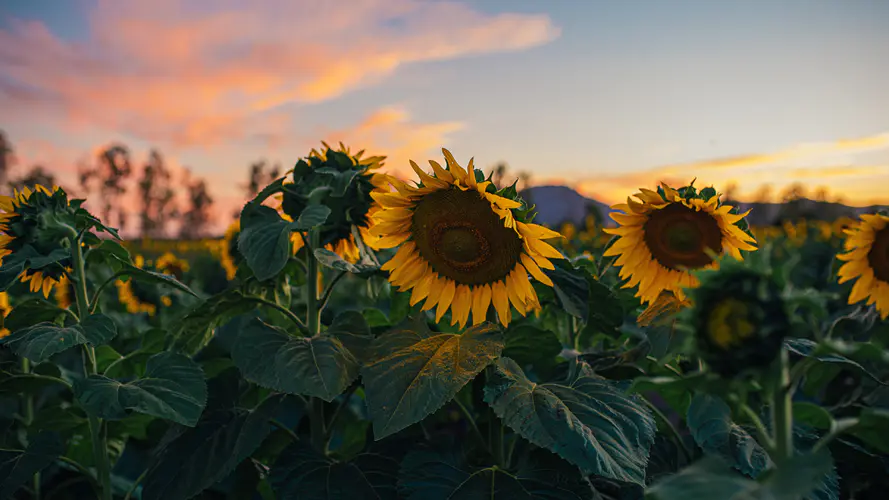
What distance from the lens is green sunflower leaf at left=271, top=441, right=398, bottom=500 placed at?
1.75m

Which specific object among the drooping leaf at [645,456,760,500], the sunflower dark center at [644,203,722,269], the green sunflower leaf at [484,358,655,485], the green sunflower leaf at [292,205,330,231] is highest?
the green sunflower leaf at [292,205,330,231]

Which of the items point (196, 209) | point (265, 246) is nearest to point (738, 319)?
point (265, 246)

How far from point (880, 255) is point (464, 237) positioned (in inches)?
72.2

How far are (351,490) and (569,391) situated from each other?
2.31 feet

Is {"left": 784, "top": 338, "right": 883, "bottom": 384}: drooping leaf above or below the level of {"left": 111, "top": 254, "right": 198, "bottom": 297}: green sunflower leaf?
below

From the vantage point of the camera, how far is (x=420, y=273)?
1986 millimetres

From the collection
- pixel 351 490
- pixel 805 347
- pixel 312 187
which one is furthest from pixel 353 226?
pixel 805 347

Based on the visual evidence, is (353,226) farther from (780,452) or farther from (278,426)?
(780,452)

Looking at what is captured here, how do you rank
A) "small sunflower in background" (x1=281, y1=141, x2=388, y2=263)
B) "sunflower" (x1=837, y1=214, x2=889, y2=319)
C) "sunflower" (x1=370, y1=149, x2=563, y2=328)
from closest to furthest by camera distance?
1. "sunflower" (x1=370, y1=149, x2=563, y2=328)
2. "small sunflower in background" (x1=281, y1=141, x2=388, y2=263)
3. "sunflower" (x1=837, y1=214, x2=889, y2=319)

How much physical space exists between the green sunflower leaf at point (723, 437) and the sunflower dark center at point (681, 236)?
540 millimetres

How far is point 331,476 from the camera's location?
1806mm

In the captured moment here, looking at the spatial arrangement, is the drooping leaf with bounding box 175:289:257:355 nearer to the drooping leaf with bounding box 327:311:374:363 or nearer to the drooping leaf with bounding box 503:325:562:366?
the drooping leaf with bounding box 327:311:374:363

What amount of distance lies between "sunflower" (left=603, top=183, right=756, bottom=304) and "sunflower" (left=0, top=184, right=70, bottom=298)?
1863mm

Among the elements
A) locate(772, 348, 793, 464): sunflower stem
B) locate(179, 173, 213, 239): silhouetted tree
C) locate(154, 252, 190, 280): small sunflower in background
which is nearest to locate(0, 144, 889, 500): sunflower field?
locate(772, 348, 793, 464): sunflower stem
